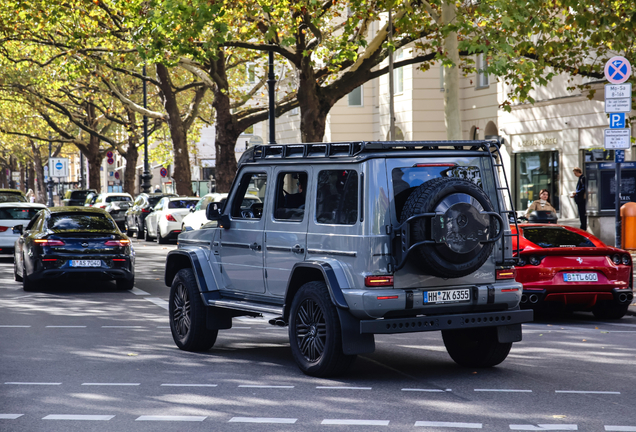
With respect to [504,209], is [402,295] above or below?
below

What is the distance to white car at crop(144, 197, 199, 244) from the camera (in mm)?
29469

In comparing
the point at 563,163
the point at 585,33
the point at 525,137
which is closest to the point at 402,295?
the point at 585,33

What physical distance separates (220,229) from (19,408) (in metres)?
3.15

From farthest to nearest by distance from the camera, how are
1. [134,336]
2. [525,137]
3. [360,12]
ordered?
[525,137] < [360,12] < [134,336]

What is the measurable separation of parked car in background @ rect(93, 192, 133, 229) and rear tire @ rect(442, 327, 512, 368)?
30439 millimetres

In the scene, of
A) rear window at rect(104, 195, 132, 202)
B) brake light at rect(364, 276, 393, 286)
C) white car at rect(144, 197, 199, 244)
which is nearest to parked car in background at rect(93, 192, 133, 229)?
rear window at rect(104, 195, 132, 202)

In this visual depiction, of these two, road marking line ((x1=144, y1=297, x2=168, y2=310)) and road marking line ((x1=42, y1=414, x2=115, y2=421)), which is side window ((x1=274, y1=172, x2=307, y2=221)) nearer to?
road marking line ((x1=42, y1=414, x2=115, y2=421))

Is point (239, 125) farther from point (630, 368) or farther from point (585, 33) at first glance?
point (630, 368)

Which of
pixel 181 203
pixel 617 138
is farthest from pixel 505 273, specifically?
pixel 181 203

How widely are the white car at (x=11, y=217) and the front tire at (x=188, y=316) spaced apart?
539 inches

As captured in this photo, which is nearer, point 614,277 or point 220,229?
point 220,229

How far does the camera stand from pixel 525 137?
116ft

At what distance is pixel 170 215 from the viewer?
29.5 meters

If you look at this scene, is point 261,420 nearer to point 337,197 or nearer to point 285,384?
point 285,384
